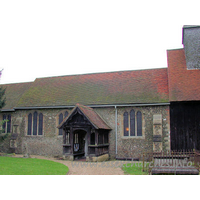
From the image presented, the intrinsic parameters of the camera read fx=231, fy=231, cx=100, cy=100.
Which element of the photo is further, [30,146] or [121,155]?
[30,146]

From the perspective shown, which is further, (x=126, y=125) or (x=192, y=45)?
(x=192, y=45)

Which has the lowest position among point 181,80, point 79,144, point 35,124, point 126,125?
point 79,144

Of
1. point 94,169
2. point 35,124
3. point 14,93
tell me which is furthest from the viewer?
point 14,93

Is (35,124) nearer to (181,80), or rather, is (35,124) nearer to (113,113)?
(113,113)

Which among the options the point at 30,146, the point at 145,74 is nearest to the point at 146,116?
the point at 145,74

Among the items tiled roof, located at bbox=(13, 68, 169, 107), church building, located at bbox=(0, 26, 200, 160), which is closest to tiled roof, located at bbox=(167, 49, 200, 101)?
church building, located at bbox=(0, 26, 200, 160)

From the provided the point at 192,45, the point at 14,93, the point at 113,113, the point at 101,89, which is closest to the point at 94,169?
the point at 113,113

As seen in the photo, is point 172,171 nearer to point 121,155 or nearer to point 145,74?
point 121,155

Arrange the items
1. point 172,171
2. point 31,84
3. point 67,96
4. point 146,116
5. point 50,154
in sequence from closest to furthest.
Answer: point 172,171
point 146,116
point 50,154
point 67,96
point 31,84

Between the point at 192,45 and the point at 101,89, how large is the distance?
10.0 m

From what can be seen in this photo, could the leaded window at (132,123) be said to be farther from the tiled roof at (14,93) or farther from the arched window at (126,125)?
the tiled roof at (14,93)

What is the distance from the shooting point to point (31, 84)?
91.4ft

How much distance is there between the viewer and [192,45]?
23.0 m

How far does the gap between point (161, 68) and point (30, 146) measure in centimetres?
1512
